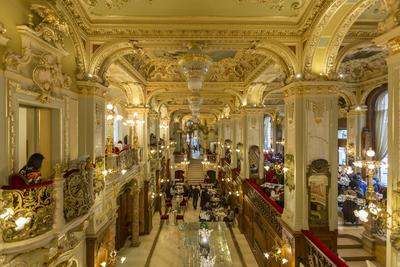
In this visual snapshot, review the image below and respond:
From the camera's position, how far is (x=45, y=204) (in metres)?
4.09

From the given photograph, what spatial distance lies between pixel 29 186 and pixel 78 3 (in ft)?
13.4

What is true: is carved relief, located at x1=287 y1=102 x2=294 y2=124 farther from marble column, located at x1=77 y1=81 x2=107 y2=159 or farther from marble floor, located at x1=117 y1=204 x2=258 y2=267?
marble floor, located at x1=117 y1=204 x2=258 y2=267

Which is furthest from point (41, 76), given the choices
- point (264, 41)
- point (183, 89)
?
point (183, 89)

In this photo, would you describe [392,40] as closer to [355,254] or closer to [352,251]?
[355,254]

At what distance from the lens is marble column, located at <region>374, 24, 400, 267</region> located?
323cm

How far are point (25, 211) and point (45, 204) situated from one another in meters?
0.39

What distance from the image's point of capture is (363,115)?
1344cm

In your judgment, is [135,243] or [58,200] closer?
[58,200]

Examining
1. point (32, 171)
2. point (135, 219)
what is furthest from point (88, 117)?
point (135, 219)

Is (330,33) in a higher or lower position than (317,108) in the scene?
higher

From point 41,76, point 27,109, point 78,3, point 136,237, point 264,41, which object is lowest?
point 136,237

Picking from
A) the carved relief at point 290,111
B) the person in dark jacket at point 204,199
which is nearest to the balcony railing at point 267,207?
the carved relief at point 290,111

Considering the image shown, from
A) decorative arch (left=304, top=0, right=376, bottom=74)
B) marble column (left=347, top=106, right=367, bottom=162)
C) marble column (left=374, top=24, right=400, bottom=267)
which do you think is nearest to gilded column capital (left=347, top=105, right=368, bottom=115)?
marble column (left=347, top=106, right=367, bottom=162)

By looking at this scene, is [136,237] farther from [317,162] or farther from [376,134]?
[376,134]
